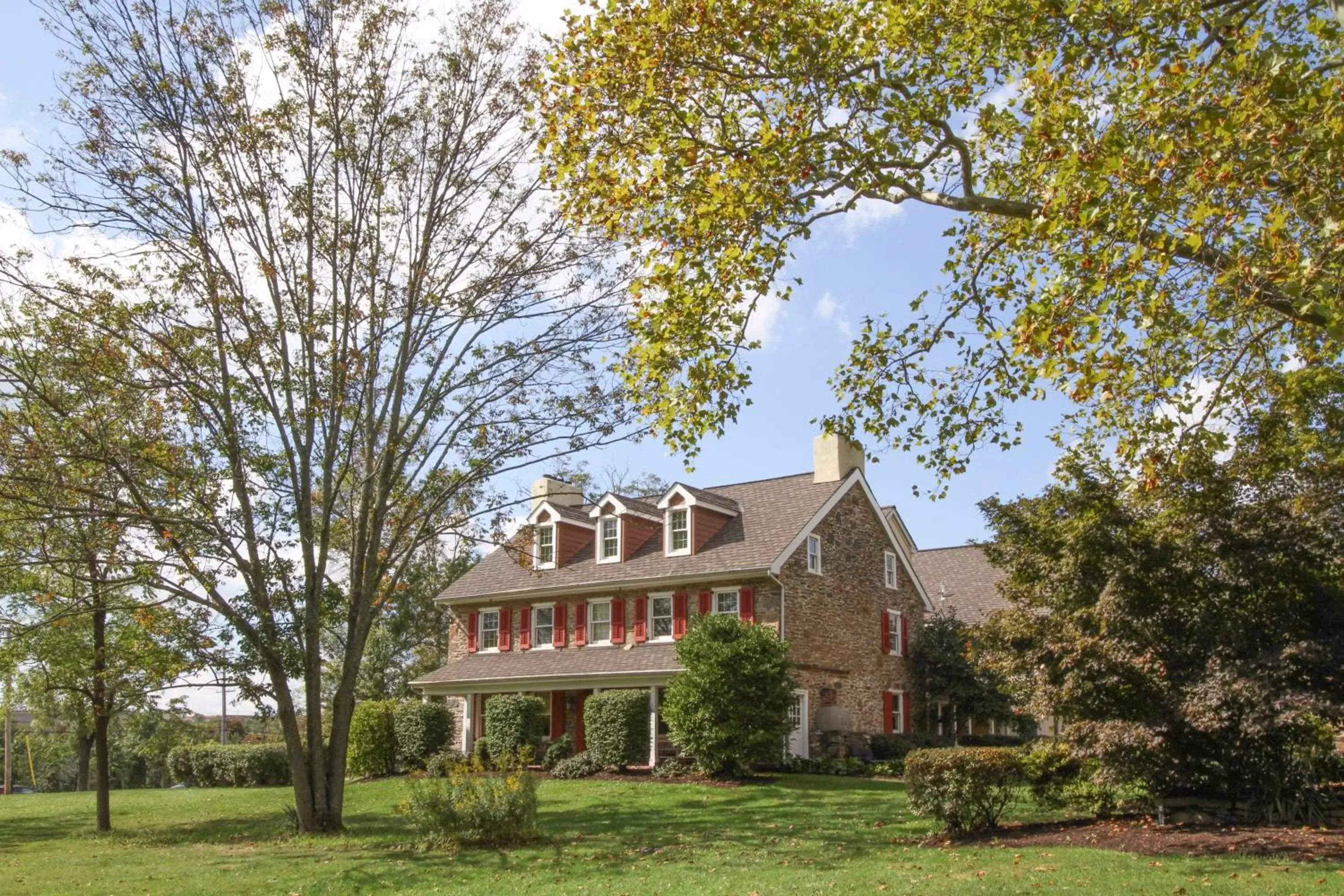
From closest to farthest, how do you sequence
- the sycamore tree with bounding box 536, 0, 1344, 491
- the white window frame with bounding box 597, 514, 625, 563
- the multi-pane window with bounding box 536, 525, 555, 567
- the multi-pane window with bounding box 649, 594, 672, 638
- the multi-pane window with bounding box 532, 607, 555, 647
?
the sycamore tree with bounding box 536, 0, 1344, 491, the multi-pane window with bounding box 649, 594, 672, 638, the white window frame with bounding box 597, 514, 625, 563, the multi-pane window with bounding box 532, 607, 555, 647, the multi-pane window with bounding box 536, 525, 555, 567

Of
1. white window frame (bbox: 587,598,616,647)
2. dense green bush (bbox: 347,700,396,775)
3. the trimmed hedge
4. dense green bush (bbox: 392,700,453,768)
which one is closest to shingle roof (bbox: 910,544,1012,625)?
white window frame (bbox: 587,598,616,647)

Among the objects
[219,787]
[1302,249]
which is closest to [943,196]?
[1302,249]

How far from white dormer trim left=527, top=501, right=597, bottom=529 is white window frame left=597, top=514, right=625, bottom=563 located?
1182mm

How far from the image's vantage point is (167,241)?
17.3 meters

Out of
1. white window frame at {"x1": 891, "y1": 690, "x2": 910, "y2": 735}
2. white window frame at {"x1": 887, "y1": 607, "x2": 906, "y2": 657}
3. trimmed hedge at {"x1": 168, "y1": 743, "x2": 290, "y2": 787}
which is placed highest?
white window frame at {"x1": 887, "y1": 607, "x2": 906, "y2": 657}

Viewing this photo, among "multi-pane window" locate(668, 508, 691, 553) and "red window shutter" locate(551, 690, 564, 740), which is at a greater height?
"multi-pane window" locate(668, 508, 691, 553)

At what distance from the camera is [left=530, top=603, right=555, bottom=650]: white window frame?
3259 cm

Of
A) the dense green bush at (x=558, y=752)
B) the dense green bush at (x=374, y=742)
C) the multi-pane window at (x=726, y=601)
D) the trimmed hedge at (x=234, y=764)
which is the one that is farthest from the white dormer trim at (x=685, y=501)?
the trimmed hedge at (x=234, y=764)

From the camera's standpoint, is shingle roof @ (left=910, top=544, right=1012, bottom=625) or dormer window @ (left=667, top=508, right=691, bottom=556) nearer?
dormer window @ (left=667, top=508, right=691, bottom=556)

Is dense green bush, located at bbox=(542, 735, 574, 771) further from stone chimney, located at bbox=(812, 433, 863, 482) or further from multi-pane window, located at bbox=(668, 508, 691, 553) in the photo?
stone chimney, located at bbox=(812, 433, 863, 482)

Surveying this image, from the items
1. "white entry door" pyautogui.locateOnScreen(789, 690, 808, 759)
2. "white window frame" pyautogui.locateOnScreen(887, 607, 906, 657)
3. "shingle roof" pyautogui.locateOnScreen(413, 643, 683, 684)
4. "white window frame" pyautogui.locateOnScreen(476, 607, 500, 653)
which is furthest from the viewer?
"white window frame" pyautogui.locateOnScreen(476, 607, 500, 653)

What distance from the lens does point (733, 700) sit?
78.8 feet

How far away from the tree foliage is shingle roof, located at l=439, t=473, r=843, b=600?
13.5 m

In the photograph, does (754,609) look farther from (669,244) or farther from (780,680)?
(669,244)
